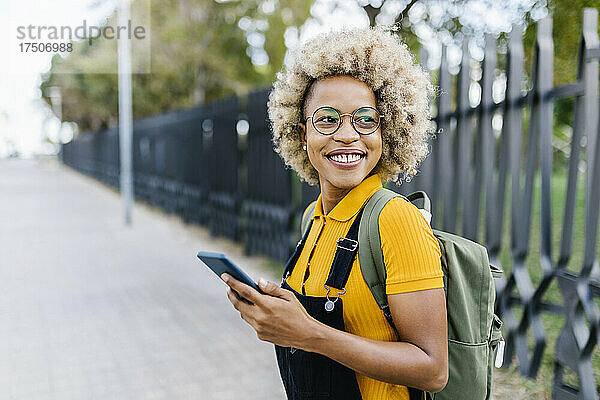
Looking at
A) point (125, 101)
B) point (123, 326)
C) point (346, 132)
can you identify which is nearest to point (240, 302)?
point (346, 132)

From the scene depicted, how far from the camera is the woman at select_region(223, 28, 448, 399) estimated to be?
→ 51.4 inches

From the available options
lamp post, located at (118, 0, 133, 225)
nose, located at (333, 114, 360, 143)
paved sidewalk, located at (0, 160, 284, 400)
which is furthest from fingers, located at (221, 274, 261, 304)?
lamp post, located at (118, 0, 133, 225)

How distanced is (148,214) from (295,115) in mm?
13421

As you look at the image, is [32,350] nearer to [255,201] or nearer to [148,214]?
[255,201]

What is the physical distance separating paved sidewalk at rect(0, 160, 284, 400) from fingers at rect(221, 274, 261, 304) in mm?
2724

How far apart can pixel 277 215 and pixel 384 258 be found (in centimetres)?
638

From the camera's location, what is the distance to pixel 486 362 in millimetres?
1524

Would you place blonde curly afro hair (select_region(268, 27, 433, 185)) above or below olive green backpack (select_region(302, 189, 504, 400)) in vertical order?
above

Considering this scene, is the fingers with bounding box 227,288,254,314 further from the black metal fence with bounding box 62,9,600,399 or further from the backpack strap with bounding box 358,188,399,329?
the black metal fence with bounding box 62,9,600,399

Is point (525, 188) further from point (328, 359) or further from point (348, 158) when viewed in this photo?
point (328, 359)

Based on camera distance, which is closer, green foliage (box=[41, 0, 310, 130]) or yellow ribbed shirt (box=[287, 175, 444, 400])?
yellow ribbed shirt (box=[287, 175, 444, 400])

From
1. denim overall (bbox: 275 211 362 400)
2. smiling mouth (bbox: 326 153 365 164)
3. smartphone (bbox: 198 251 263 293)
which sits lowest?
denim overall (bbox: 275 211 362 400)

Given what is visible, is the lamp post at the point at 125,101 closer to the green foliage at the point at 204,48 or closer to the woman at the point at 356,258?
the green foliage at the point at 204,48

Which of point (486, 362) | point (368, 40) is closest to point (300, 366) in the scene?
point (486, 362)
